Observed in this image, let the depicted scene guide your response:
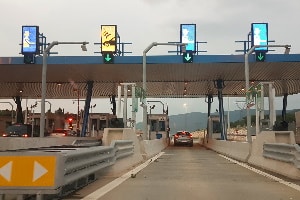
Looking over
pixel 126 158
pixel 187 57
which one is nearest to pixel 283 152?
pixel 126 158

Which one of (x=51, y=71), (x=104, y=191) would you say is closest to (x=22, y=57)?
(x=51, y=71)

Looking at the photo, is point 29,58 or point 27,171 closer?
point 27,171

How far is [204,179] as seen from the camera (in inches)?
492

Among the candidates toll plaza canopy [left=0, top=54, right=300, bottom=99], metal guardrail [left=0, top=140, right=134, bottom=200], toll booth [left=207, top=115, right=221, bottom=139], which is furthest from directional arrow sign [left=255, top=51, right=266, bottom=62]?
metal guardrail [left=0, top=140, right=134, bottom=200]

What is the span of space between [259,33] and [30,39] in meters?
16.9

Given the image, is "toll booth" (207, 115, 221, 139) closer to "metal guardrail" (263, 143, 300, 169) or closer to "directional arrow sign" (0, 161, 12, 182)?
"metal guardrail" (263, 143, 300, 169)

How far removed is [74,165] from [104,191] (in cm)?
138

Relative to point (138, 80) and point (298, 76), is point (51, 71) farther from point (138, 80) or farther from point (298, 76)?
point (298, 76)

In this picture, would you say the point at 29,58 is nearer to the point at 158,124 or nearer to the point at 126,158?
the point at 126,158

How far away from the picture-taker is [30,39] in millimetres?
34062

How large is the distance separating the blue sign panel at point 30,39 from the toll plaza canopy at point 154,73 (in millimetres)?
788

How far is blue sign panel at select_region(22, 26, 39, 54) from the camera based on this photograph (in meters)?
33.6

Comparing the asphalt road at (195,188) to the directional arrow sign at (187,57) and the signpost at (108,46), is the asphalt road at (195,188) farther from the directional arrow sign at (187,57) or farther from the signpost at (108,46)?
the signpost at (108,46)

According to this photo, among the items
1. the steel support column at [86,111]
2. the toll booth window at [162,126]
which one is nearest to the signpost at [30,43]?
the steel support column at [86,111]
